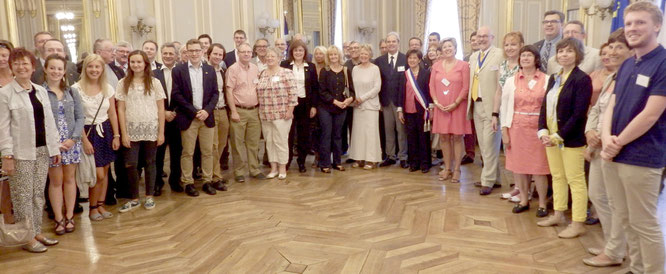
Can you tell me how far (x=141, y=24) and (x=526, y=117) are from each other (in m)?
6.12

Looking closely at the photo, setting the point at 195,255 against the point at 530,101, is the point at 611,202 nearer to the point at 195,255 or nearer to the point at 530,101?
the point at 530,101

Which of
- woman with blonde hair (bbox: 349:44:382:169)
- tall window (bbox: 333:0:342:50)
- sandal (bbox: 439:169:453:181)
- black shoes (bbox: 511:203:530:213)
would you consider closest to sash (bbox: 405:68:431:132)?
woman with blonde hair (bbox: 349:44:382:169)

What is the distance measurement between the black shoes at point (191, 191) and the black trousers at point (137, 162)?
356mm

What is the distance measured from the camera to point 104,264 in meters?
3.12

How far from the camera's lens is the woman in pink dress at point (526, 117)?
3.70 metres

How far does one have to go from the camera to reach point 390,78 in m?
5.53

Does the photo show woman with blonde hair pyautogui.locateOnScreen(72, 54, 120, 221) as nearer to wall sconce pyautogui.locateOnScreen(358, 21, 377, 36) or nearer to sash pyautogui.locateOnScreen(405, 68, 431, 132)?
sash pyautogui.locateOnScreen(405, 68, 431, 132)

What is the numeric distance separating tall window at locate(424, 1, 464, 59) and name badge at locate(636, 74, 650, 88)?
7883 mm

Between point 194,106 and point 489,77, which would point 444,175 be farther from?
point 194,106

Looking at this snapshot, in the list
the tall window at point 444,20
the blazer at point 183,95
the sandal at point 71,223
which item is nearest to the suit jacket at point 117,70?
the blazer at point 183,95

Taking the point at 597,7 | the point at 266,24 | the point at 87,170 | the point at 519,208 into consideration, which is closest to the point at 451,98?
the point at 519,208

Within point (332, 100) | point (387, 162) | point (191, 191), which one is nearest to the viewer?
point (191, 191)

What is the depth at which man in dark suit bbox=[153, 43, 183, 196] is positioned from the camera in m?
4.61

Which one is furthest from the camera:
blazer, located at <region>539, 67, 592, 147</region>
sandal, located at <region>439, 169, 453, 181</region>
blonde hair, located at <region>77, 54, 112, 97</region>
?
sandal, located at <region>439, 169, 453, 181</region>
